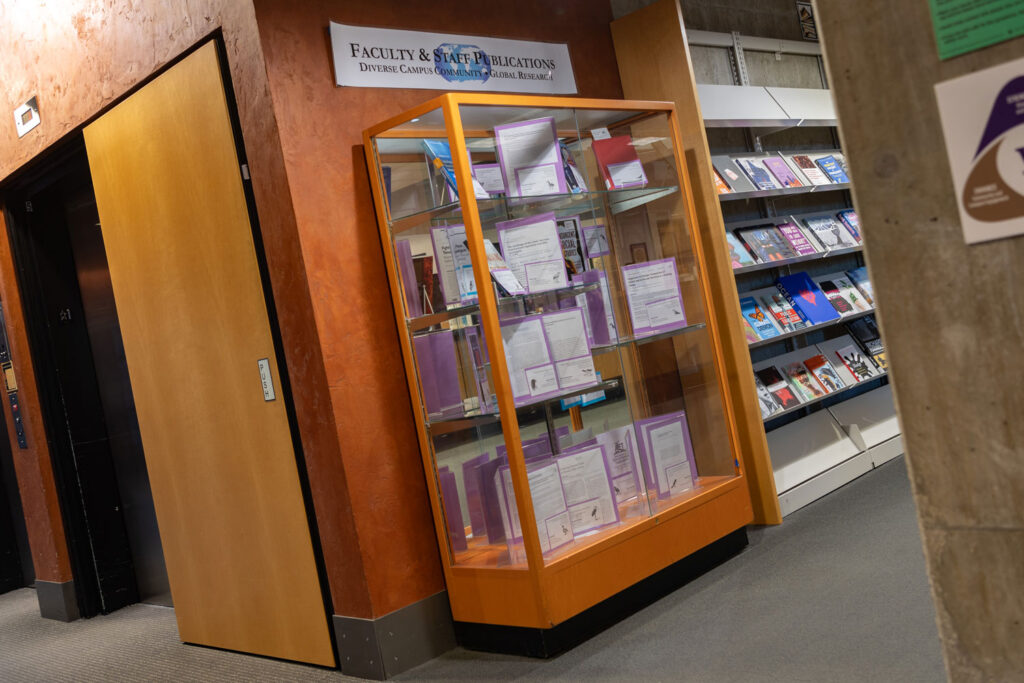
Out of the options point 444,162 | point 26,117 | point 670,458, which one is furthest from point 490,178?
point 26,117

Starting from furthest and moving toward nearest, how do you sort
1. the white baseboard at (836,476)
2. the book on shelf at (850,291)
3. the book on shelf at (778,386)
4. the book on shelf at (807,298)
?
the book on shelf at (850,291) < the book on shelf at (807,298) < the book on shelf at (778,386) < the white baseboard at (836,476)

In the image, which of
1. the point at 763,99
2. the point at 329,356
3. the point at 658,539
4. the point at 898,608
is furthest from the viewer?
the point at 763,99

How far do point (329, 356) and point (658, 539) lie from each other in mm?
1474

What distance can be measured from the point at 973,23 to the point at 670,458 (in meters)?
2.63

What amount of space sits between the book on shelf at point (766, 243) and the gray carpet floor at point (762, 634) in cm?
127

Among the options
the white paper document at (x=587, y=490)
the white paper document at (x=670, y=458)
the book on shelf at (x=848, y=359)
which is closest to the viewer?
the white paper document at (x=587, y=490)

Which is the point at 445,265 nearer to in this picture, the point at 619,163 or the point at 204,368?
the point at 619,163

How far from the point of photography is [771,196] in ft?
17.2

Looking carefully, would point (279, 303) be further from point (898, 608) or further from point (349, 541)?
point (898, 608)

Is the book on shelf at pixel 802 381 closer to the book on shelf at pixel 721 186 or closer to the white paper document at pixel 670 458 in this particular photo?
the book on shelf at pixel 721 186

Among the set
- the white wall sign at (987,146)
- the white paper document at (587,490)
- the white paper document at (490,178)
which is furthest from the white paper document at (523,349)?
the white wall sign at (987,146)

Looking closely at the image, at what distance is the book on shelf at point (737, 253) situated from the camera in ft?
15.2

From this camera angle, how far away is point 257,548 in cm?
388

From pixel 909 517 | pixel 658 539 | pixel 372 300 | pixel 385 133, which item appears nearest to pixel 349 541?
pixel 372 300
